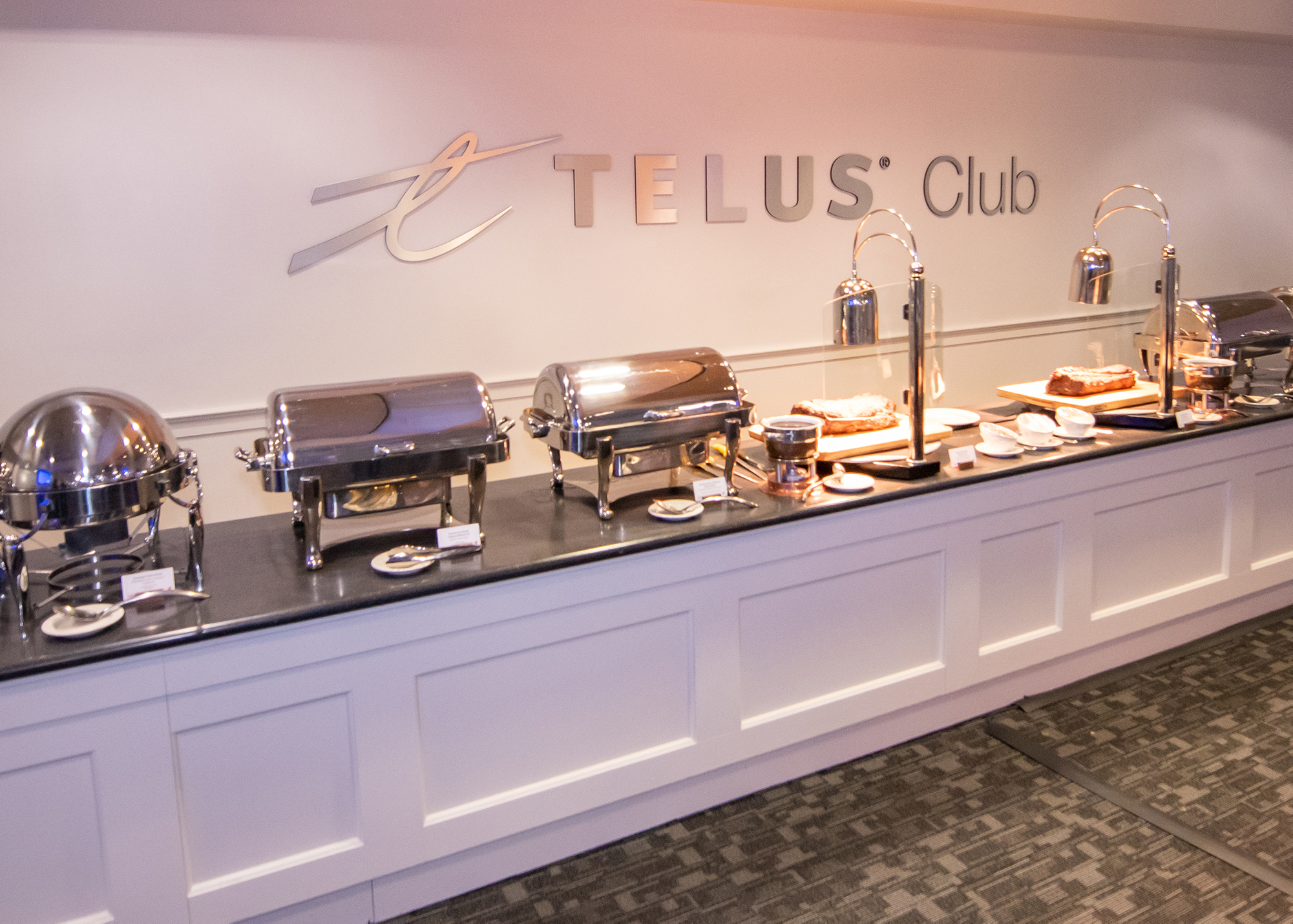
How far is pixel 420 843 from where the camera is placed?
198 cm

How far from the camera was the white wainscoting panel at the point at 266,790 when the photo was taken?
177 centimetres

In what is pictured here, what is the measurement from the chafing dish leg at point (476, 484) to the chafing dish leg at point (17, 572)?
0.84 meters

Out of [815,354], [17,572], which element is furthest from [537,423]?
[815,354]

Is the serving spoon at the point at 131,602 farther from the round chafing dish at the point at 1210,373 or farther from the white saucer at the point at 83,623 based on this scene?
the round chafing dish at the point at 1210,373

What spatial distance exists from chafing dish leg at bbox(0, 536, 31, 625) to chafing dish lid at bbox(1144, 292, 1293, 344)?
3.19 meters

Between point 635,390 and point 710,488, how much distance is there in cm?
30

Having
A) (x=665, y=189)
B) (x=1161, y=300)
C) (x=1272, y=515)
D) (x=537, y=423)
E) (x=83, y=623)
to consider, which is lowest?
(x=1272, y=515)

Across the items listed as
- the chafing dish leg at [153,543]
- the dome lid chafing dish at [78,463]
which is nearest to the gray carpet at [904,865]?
the chafing dish leg at [153,543]

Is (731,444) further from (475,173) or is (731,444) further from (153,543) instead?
(475,173)

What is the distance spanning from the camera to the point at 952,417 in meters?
3.17

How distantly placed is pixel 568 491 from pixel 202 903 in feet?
4.02

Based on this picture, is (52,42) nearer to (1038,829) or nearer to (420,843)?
(420,843)

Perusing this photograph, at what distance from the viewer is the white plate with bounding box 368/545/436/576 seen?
197 centimetres

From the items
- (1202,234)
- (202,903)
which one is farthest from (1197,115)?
(202,903)
